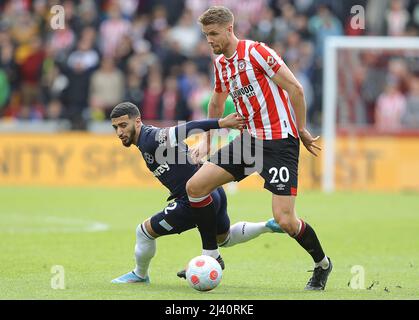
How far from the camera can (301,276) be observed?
9469mm

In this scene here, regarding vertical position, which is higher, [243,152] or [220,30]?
[220,30]

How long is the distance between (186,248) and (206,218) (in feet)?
10.6

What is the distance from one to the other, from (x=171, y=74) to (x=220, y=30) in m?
13.5

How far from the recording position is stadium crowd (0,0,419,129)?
21.1 m

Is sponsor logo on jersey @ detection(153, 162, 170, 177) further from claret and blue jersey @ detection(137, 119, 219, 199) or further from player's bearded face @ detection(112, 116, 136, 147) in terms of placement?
player's bearded face @ detection(112, 116, 136, 147)

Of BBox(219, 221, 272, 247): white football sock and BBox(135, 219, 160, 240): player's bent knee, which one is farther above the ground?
BBox(135, 219, 160, 240): player's bent knee

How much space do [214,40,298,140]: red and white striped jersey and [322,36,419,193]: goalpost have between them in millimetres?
11156

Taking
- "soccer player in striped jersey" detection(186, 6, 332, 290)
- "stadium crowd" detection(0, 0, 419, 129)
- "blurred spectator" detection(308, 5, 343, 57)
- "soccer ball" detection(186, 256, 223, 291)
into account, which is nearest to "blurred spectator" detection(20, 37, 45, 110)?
"stadium crowd" detection(0, 0, 419, 129)

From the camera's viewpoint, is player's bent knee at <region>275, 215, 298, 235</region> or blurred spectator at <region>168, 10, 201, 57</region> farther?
blurred spectator at <region>168, 10, 201, 57</region>

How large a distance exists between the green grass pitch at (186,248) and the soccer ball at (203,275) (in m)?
0.08

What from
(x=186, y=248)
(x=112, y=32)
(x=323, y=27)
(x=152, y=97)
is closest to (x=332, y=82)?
(x=323, y=27)
